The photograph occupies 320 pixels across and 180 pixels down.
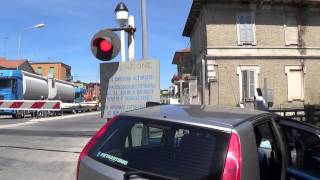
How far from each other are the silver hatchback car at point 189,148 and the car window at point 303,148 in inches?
15.9

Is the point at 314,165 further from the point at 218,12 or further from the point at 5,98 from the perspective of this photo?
the point at 5,98

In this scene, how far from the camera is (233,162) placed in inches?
155

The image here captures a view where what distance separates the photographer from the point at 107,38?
1091 cm

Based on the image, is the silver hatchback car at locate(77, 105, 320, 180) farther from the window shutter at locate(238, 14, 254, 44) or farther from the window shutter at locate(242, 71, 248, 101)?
the window shutter at locate(238, 14, 254, 44)

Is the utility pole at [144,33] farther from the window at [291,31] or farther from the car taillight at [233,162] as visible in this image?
the window at [291,31]

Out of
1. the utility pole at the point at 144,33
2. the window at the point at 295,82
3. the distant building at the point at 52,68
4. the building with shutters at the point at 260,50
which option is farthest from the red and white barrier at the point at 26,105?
the distant building at the point at 52,68

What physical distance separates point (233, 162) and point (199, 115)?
2.24 feet

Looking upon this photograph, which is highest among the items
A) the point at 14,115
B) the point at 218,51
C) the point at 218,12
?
the point at 218,12

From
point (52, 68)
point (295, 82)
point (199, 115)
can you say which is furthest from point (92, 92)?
point (199, 115)

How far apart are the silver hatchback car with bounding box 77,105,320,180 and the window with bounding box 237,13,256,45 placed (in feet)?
102

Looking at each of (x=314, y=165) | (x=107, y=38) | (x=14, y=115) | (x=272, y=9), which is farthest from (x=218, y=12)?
(x=314, y=165)

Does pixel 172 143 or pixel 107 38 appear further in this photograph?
pixel 107 38

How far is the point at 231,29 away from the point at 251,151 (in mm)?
32304

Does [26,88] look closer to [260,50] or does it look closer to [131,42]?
[260,50]
